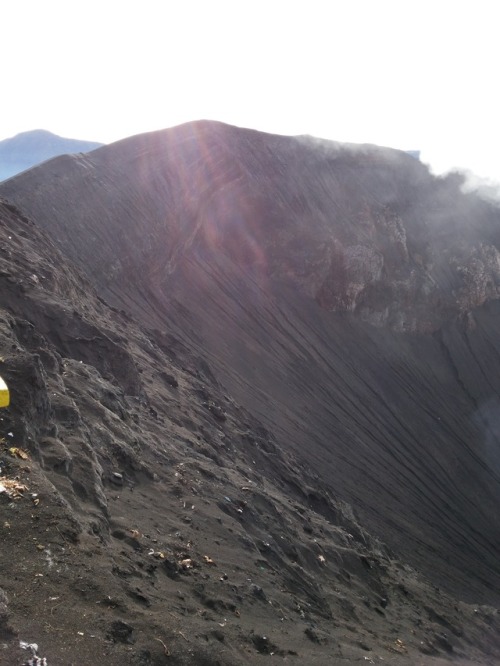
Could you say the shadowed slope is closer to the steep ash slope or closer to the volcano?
the volcano

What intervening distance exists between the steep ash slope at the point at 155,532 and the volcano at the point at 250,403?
0.04m

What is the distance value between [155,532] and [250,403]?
16.8 metres

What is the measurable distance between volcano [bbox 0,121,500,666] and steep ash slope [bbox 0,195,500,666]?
0.04 metres

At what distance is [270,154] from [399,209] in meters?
10.7

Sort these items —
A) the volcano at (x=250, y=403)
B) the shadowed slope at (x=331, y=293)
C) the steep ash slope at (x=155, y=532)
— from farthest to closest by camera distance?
the shadowed slope at (x=331, y=293) < the volcano at (x=250, y=403) < the steep ash slope at (x=155, y=532)

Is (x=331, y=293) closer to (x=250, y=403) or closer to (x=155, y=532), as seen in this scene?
(x=250, y=403)

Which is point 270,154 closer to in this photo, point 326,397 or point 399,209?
point 399,209

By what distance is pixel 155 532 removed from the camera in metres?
9.48

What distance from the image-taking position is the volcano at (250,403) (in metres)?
7.92

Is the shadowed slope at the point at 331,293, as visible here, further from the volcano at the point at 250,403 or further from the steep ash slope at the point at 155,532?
the steep ash slope at the point at 155,532

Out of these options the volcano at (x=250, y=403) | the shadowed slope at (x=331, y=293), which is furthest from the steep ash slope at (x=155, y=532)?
the shadowed slope at (x=331, y=293)

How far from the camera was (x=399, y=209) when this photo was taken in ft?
146

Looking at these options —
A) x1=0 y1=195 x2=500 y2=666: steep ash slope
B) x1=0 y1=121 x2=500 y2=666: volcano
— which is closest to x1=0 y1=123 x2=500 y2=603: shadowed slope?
x1=0 y1=121 x2=500 y2=666: volcano

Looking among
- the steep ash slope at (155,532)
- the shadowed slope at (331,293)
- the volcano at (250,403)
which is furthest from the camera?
the shadowed slope at (331,293)
